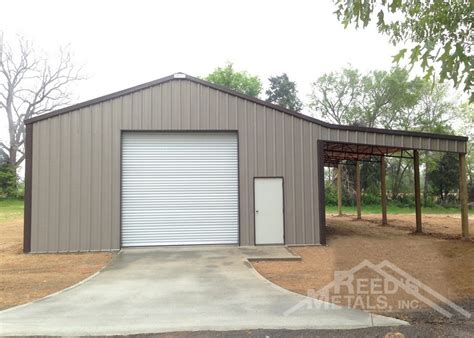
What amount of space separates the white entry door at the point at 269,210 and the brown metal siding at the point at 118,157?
184mm

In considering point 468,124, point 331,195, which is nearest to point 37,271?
point 331,195

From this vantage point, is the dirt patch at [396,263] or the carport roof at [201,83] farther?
the carport roof at [201,83]

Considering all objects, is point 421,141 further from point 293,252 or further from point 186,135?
point 186,135

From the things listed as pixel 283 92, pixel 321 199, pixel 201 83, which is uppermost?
pixel 283 92

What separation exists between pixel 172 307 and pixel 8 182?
3865 centimetres

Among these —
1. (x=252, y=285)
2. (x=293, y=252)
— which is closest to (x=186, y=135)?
(x=293, y=252)

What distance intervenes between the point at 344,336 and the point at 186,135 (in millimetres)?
9343

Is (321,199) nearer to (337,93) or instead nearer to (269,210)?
(269,210)

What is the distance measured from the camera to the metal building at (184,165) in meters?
12.2

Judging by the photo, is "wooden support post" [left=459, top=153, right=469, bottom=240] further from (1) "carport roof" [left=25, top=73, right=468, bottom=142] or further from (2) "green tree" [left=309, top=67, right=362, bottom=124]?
(2) "green tree" [left=309, top=67, right=362, bottom=124]

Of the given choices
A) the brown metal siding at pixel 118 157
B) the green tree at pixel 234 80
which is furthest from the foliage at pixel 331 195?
the brown metal siding at pixel 118 157

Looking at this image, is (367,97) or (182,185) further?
(367,97)

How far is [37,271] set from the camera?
9.37 m

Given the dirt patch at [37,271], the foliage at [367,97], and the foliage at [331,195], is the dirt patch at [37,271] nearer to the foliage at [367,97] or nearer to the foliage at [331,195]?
the foliage at [331,195]
